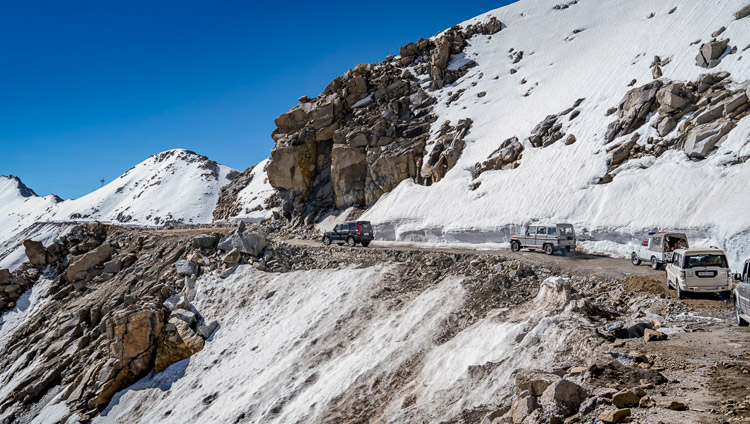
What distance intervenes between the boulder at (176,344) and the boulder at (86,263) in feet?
46.4

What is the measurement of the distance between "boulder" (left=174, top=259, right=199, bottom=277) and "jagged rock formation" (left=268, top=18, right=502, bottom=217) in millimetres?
20554

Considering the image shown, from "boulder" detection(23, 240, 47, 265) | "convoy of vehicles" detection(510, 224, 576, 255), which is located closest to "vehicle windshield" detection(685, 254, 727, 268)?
"convoy of vehicles" detection(510, 224, 576, 255)

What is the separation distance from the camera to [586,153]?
27.7 meters

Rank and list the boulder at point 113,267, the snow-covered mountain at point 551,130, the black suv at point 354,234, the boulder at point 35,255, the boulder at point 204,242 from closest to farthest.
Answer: the snow-covered mountain at point 551,130
the boulder at point 204,242
the boulder at point 113,267
the black suv at point 354,234
the boulder at point 35,255

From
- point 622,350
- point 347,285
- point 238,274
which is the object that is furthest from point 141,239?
point 622,350

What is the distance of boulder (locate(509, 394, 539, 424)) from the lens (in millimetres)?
6066

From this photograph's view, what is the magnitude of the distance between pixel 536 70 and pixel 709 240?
106ft

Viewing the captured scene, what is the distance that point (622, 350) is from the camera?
7.95m

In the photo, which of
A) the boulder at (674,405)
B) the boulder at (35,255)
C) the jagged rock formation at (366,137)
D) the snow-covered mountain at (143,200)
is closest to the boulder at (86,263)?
the boulder at (35,255)

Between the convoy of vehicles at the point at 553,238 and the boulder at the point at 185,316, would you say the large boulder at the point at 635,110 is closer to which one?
the convoy of vehicles at the point at 553,238

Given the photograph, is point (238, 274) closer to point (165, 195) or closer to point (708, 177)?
point (708, 177)

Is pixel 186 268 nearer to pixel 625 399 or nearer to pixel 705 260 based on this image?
pixel 625 399

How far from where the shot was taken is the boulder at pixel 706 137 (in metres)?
21.1

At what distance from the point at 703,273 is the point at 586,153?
17.3 meters
